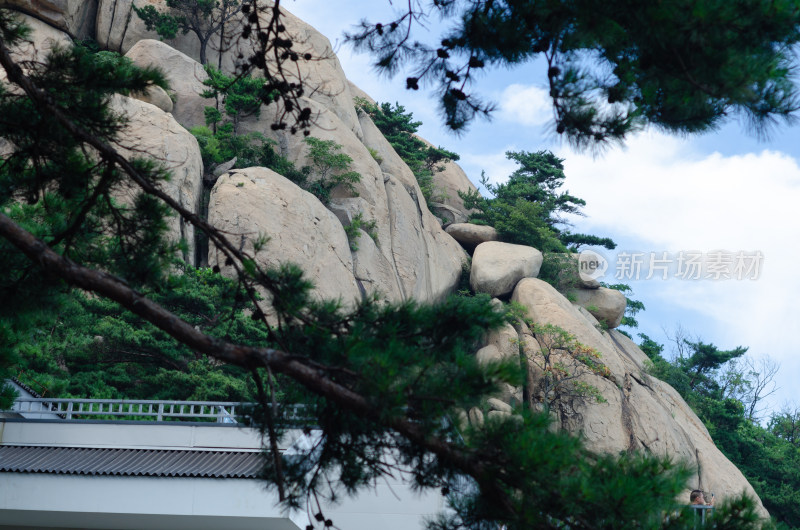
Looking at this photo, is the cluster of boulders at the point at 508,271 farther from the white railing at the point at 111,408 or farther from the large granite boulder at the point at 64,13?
the white railing at the point at 111,408

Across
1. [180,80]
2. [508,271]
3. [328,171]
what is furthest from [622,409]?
[180,80]

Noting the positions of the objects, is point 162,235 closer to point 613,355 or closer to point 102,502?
point 102,502

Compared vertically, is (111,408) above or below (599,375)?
below

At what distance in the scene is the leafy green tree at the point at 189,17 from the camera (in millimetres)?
22672

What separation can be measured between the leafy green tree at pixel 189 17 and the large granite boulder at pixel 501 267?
34.9ft

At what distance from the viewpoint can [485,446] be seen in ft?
8.96

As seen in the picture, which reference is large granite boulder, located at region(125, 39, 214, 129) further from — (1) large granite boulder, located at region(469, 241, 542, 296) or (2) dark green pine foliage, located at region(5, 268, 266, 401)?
(1) large granite boulder, located at region(469, 241, 542, 296)

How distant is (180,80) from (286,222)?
6.33m

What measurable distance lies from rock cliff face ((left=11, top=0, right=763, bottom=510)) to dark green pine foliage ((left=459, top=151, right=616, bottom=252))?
95 cm

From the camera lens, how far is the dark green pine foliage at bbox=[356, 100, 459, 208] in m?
27.0

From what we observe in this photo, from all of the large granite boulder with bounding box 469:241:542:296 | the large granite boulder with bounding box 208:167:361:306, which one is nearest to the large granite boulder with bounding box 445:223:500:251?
the large granite boulder with bounding box 469:241:542:296

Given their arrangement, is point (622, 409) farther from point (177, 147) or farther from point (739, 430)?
point (177, 147)

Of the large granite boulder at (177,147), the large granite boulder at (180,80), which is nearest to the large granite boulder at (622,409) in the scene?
the large granite boulder at (177,147)

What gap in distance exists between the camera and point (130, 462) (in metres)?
7.92
